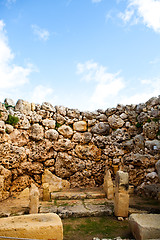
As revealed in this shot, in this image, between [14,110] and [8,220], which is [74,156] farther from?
[8,220]

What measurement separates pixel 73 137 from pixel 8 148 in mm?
3023

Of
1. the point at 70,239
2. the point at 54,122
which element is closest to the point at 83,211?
the point at 70,239

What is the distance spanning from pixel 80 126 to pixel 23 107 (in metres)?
2.91

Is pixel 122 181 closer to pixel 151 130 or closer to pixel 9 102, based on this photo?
pixel 151 130

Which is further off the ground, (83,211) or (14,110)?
(14,110)

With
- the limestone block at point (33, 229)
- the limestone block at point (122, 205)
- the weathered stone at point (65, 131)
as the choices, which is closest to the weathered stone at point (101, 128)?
the weathered stone at point (65, 131)

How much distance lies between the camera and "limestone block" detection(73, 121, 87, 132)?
883cm

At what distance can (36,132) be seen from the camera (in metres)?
8.05

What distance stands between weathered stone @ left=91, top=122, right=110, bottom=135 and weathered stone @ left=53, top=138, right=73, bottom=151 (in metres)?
1.43

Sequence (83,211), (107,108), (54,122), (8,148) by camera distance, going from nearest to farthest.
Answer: (83,211)
(8,148)
(54,122)
(107,108)

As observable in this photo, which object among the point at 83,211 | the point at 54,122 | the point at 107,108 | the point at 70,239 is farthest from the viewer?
the point at 107,108

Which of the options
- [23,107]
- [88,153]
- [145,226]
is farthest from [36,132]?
[145,226]

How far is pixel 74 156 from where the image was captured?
8328 mm

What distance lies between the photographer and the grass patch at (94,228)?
155 inches
